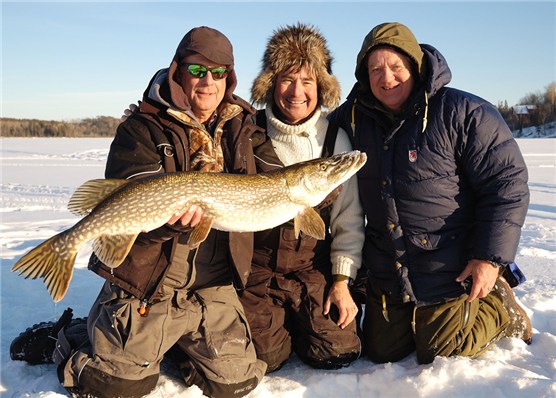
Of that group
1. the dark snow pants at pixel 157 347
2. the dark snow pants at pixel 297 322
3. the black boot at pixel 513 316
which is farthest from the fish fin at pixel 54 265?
the black boot at pixel 513 316

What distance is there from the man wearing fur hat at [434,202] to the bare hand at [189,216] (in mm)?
1108

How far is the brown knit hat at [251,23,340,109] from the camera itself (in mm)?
3092

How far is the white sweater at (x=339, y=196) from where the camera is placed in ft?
10.3

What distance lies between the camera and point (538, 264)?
4.63 metres

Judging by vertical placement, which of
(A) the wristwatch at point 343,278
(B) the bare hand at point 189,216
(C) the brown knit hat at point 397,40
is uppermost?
(C) the brown knit hat at point 397,40

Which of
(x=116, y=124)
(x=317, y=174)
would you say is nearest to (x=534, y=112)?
(x=116, y=124)

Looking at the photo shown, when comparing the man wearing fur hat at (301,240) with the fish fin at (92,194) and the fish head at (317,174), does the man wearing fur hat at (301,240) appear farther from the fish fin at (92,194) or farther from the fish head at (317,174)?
the fish fin at (92,194)

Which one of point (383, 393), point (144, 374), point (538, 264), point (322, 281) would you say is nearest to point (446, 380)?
point (383, 393)

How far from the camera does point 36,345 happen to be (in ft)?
9.72

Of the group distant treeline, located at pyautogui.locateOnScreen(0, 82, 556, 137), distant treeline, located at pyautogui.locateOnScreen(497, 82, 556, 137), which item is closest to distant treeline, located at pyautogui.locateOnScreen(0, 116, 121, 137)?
distant treeline, located at pyautogui.locateOnScreen(0, 82, 556, 137)

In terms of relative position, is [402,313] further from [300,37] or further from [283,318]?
[300,37]

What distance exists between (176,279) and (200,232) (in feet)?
1.37

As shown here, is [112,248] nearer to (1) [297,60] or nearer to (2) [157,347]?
(2) [157,347]

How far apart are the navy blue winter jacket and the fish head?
0.93 ft
